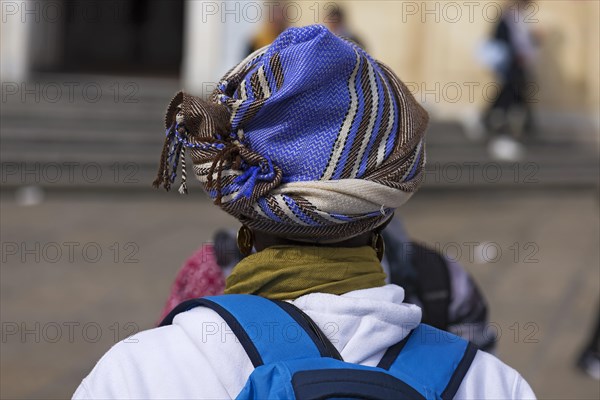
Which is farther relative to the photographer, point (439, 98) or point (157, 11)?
point (157, 11)

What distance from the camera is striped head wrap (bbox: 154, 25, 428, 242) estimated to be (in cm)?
Result: 155

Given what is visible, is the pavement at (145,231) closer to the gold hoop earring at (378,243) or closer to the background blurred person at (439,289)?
the background blurred person at (439,289)

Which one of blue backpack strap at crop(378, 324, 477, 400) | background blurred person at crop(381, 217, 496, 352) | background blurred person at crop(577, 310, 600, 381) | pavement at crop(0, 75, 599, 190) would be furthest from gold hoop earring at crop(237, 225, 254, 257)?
pavement at crop(0, 75, 599, 190)

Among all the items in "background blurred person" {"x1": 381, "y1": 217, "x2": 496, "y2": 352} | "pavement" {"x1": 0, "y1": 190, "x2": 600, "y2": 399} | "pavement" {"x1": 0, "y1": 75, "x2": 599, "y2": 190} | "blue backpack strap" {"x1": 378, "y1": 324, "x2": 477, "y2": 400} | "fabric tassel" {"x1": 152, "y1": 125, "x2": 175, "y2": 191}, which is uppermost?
"fabric tassel" {"x1": 152, "y1": 125, "x2": 175, "y2": 191}

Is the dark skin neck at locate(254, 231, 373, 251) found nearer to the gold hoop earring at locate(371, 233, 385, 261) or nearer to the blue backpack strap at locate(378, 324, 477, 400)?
the gold hoop earring at locate(371, 233, 385, 261)

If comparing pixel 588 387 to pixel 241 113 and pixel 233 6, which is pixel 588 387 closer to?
pixel 241 113

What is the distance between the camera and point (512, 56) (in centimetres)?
1235

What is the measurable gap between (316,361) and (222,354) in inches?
5.9

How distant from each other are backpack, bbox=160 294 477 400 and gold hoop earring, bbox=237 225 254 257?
0.68ft

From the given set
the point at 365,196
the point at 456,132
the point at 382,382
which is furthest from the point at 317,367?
the point at 456,132

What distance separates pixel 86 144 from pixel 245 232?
373 inches

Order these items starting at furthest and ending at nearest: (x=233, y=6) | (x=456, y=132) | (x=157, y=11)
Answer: (x=157, y=11), (x=233, y=6), (x=456, y=132)

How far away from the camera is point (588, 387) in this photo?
5258 millimetres

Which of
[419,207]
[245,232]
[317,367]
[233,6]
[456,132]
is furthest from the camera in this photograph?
[233,6]
